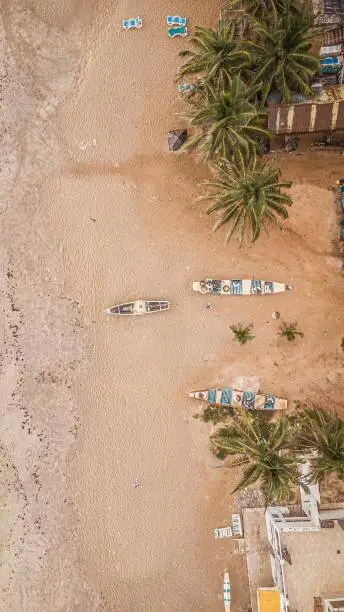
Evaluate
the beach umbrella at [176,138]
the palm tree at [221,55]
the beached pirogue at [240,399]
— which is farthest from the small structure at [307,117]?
the beached pirogue at [240,399]

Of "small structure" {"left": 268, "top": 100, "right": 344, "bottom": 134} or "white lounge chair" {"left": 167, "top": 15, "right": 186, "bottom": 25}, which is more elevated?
"white lounge chair" {"left": 167, "top": 15, "right": 186, "bottom": 25}

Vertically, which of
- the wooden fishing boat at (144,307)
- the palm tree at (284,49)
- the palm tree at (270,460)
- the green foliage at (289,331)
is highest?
the palm tree at (284,49)

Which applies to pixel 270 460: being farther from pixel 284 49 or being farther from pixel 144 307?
pixel 284 49

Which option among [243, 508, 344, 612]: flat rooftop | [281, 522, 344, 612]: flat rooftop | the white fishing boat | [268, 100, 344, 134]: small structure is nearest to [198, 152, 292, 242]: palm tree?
[268, 100, 344, 134]: small structure

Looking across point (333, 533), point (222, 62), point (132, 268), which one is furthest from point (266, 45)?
point (333, 533)

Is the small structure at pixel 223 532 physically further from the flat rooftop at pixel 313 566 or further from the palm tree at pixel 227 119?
the palm tree at pixel 227 119

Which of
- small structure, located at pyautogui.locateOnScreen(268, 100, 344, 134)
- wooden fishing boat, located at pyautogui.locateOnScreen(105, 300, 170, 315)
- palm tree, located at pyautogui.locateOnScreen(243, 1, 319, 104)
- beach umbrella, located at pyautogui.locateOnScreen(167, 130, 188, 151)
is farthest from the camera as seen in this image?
beach umbrella, located at pyautogui.locateOnScreen(167, 130, 188, 151)

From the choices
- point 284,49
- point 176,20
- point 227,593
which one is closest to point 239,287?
point 284,49

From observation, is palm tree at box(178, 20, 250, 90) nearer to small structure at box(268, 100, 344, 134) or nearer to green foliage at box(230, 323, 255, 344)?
small structure at box(268, 100, 344, 134)
